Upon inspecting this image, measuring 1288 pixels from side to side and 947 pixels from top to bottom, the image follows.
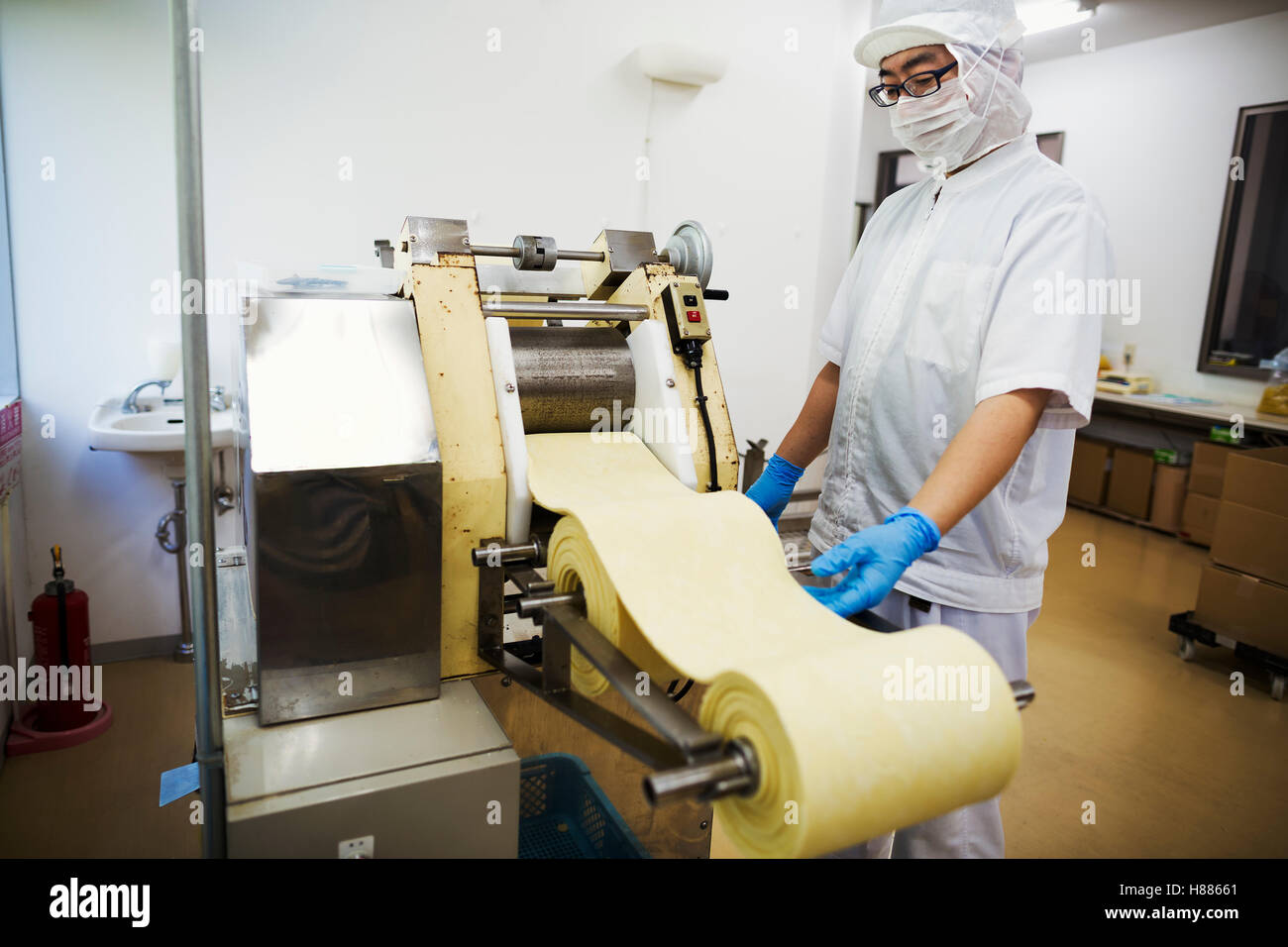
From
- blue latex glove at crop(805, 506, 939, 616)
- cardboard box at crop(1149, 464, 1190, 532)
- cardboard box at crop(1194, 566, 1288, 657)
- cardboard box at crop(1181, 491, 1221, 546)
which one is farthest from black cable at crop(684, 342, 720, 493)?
cardboard box at crop(1149, 464, 1190, 532)

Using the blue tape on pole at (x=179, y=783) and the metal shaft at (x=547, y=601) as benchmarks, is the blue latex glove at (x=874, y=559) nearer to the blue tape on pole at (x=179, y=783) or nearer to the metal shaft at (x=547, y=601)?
the metal shaft at (x=547, y=601)

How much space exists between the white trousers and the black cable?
1.35 ft

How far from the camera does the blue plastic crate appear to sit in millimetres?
1616

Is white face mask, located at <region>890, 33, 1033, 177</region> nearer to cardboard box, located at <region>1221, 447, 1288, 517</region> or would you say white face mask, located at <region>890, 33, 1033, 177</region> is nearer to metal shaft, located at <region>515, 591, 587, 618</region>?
metal shaft, located at <region>515, 591, 587, 618</region>

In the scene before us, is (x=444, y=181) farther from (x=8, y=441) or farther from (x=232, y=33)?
(x=8, y=441)

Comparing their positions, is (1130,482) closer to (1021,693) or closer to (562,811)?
(562,811)

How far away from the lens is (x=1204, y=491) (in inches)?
192

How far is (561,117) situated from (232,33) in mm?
1221

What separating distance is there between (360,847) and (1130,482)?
562 cm

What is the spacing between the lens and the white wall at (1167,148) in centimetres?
502

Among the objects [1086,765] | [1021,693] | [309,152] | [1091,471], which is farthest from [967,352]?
[1091,471]

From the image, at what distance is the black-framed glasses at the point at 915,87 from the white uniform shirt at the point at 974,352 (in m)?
0.17

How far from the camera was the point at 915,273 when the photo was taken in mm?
1572
